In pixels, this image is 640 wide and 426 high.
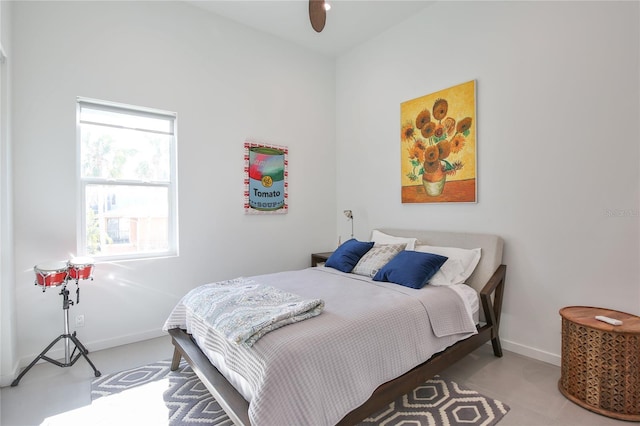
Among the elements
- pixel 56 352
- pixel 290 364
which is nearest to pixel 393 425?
pixel 290 364

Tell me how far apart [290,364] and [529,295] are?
2.28 metres

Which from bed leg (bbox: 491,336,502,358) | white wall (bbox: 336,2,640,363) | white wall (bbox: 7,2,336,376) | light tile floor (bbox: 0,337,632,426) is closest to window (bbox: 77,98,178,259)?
white wall (bbox: 7,2,336,376)

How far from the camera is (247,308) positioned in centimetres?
191

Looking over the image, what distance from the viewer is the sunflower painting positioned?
3.07m

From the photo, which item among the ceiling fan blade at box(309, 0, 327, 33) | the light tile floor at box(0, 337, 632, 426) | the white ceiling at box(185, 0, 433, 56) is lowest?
the light tile floor at box(0, 337, 632, 426)

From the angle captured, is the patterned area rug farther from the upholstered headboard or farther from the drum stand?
the upholstered headboard

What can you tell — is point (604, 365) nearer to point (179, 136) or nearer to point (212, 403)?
point (212, 403)

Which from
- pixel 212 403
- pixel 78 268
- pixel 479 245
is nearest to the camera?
pixel 212 403

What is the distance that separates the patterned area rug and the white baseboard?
34.9 inches

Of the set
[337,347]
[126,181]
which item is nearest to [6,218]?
[126,181]

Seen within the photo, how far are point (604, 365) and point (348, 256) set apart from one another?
1.98 m

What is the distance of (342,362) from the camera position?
1614 mm

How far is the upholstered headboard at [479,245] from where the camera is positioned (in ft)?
9.02

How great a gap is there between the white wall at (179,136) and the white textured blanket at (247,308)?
1.11m
